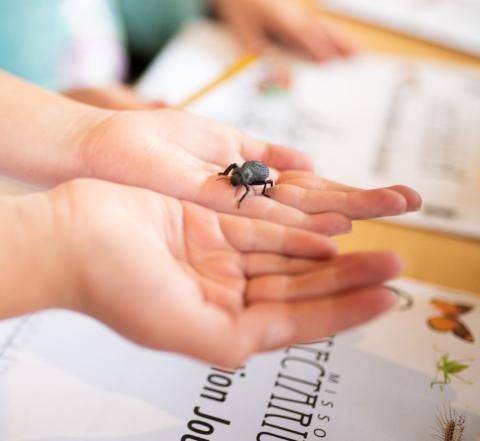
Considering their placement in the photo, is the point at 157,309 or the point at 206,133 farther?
the point at 206,133

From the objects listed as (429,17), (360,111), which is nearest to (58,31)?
(360,111)

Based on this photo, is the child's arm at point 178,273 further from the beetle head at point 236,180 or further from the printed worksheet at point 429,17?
the printed worksheet at point 429,17

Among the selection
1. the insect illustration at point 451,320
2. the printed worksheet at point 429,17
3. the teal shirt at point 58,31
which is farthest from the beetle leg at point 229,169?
the printed worksheet at point 429,17

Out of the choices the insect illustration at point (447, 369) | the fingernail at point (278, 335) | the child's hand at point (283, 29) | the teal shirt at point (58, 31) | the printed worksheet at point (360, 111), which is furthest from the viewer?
the child's hand at point (283, 29)

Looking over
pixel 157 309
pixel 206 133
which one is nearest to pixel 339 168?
pixel 206 133

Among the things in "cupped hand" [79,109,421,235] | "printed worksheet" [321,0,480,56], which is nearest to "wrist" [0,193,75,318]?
"cupped hand" [79,109,421,235]

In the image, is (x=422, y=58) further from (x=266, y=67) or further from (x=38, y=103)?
(x=38, y=103)
